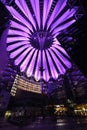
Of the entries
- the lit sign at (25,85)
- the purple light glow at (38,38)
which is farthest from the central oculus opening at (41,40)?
the lit sign at (25,85)

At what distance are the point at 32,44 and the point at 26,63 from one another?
9.32m

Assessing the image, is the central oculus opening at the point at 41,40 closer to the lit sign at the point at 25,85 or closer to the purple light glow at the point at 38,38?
the purple light glow at the point at 38,38

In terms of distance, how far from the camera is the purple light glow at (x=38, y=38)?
3581cm

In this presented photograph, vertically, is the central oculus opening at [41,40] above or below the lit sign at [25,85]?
above

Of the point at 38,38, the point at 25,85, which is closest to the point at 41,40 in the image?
the point at 38,38

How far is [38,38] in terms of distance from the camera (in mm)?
46219

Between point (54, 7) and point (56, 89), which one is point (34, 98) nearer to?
point (56, 89)

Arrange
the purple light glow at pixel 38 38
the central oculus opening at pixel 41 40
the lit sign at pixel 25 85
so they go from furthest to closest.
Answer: the lit sign at pixel 25 85, the central oculus opening at pixel 41 40, the purple light glow at pixel 38 38

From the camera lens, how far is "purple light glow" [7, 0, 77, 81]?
35812 millimetres

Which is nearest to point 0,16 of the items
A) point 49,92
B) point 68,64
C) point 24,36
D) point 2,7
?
point 2,7

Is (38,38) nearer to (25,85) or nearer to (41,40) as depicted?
(41,40)

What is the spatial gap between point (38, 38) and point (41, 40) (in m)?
1.43

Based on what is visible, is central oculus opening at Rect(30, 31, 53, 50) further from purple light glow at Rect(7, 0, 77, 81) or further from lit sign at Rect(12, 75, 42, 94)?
lit sign at Rect(12, 75, 42, 94)

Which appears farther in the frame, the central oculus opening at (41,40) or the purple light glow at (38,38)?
the central oculus opening at (41,40)
